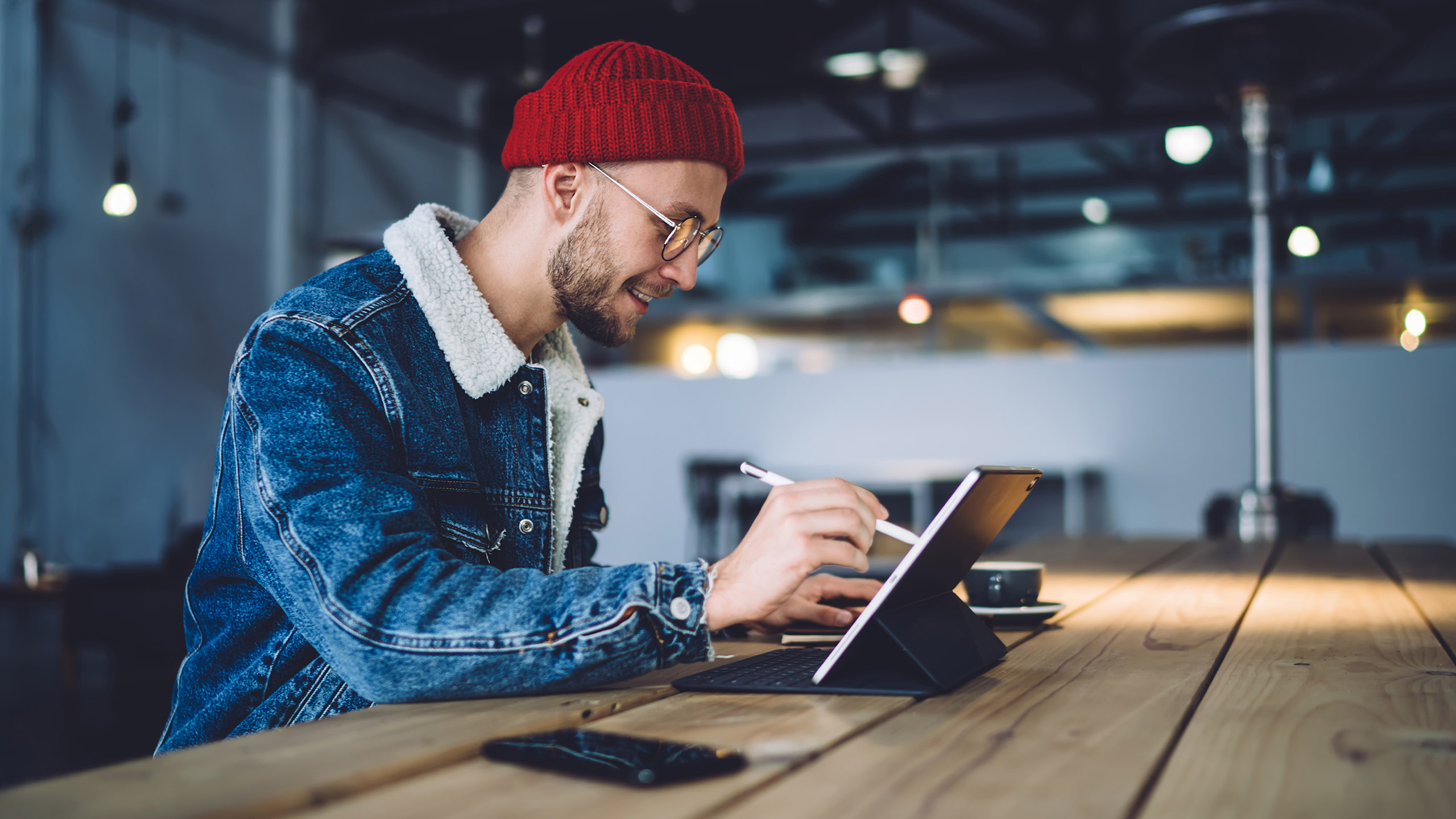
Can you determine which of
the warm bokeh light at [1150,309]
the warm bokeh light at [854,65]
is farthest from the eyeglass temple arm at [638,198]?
the warm bokeh light at [1150,309]

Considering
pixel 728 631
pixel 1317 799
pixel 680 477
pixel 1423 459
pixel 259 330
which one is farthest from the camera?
pixel 680 477

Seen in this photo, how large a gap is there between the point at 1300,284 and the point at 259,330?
768 cm

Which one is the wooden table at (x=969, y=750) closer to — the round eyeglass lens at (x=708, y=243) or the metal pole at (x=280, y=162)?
the round eyeglass lens at (x=708, y=243)

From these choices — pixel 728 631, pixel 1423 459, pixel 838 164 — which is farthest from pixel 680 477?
pixel 728 631

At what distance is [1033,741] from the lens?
0.67m

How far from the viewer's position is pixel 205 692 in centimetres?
103

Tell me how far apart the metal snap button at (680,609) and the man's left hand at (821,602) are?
0.27 m

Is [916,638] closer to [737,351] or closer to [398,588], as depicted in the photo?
[398,588]

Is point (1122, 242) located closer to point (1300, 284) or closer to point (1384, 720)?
point (1300, 284)

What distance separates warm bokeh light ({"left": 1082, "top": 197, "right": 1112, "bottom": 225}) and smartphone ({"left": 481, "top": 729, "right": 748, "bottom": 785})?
8209mm

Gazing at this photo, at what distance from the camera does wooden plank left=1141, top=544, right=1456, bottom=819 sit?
1.82ft

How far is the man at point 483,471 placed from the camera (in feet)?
2.74

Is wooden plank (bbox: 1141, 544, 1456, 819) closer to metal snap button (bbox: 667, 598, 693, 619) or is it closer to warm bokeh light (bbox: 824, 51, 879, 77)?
metal snap button (bbox: 667, 598, 693, 619)

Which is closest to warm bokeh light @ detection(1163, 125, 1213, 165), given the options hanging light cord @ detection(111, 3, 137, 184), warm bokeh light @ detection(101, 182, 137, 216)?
warm bokeh light @ detection(101, 182, 137, 216)
